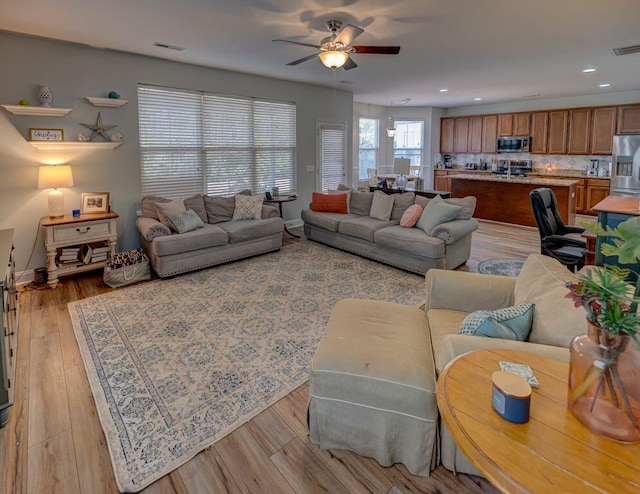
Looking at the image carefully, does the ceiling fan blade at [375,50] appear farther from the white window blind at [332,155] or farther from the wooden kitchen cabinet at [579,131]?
the wooden kitchen cabinet at [579,131]

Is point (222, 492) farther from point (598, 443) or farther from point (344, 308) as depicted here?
point (598, 443)

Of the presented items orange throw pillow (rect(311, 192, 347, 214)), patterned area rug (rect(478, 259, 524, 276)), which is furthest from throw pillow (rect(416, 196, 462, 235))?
orange throw pillow (rect(311, 192, 347, 214))

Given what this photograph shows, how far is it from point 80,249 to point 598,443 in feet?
16.9

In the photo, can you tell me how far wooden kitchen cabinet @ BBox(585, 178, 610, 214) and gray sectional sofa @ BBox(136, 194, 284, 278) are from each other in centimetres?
747

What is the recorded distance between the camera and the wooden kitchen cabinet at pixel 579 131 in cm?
870

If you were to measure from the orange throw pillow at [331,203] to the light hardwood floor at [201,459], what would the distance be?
12.9 feet

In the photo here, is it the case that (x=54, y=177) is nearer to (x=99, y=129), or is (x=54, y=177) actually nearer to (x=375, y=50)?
(x=99, y=129)

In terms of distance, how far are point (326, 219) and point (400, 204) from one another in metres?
1.13

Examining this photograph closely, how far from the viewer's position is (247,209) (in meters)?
5.66

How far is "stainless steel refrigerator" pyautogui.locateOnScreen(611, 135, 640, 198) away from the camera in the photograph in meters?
7.63

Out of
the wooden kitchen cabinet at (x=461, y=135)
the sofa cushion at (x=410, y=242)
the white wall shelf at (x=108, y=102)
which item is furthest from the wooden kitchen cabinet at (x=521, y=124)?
the white wall shelf at (x=108, y=102)

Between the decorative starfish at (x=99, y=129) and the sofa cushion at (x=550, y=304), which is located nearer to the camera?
the sofa cushion at (x=550, y=304)

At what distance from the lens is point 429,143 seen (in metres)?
11.0

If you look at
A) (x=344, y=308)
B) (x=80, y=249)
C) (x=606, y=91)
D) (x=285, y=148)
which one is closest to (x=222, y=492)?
(x=344, y=308)
